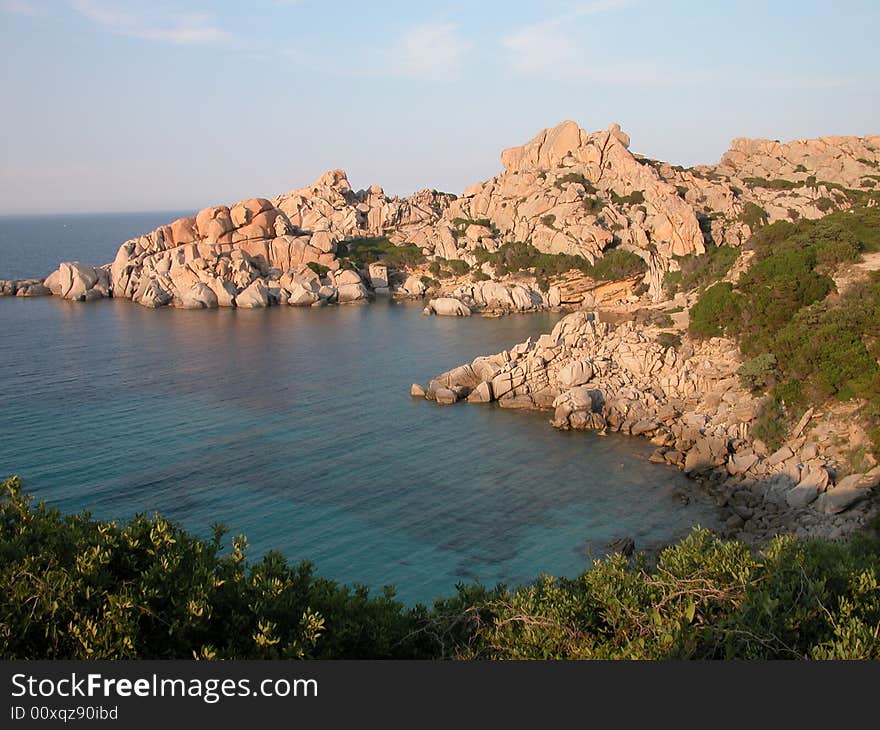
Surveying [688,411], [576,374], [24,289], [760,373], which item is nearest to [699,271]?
[576,374]

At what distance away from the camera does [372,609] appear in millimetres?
12438

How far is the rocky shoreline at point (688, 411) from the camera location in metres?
27.4

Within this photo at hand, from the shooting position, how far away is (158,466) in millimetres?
32719

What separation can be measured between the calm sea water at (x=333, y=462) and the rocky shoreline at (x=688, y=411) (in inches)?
56.0

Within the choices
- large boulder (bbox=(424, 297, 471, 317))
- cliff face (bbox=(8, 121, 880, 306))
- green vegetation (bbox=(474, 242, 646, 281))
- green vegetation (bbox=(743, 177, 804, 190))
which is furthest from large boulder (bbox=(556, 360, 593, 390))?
green vegetation (bbox=(743, 177, 804, 190))

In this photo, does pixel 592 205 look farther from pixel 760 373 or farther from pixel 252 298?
pixel 760 373

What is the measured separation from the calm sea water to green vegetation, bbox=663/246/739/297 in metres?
15.4

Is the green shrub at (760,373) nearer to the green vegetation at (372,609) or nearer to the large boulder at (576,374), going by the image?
the large boulder at (576,374)

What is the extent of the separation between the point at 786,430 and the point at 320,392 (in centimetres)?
2618

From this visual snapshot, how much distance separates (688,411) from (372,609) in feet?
95.2

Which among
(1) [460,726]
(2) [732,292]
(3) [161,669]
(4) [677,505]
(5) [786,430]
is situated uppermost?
(2) [732,292]

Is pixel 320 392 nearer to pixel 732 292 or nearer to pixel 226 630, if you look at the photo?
pixel 732 292

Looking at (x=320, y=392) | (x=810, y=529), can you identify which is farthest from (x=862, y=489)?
(x=320, y=392)

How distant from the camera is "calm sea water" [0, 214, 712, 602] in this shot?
86.8 feet
